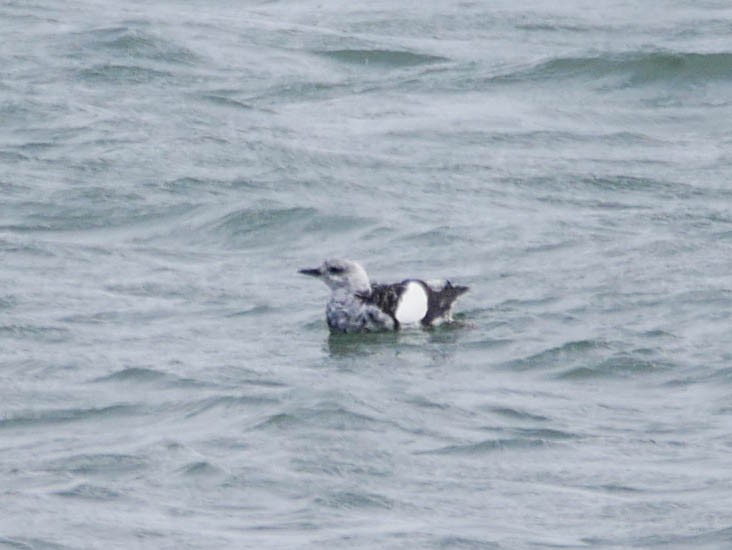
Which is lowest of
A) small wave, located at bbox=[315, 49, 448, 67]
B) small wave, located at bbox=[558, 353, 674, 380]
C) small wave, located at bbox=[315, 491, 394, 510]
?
small wave, located at bbox=[315, 491, 394, 510]

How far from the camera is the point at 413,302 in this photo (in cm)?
1414

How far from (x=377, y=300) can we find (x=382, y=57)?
8903 mm

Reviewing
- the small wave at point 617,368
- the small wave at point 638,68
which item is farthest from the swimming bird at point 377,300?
the small wave at point 638,68

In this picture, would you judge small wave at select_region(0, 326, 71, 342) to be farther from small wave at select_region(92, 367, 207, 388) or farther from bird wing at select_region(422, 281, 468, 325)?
bird wing at select_region(422, 281, 468, 325)

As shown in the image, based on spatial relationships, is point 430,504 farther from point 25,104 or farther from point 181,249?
point 25,104

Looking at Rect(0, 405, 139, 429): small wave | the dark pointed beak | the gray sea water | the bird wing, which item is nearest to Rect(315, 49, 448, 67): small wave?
the gray sea water

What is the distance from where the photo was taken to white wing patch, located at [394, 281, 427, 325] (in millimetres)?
14102

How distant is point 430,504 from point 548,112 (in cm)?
1084

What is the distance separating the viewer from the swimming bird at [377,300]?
46.3 ft

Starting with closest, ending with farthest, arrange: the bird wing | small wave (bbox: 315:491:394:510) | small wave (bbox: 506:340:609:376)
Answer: small wave (bbox: 315:491:394:510), small wave (bbox: 506:340:609:376), the bird wing

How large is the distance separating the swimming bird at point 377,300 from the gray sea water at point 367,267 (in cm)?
14

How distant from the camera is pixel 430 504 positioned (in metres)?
10.5

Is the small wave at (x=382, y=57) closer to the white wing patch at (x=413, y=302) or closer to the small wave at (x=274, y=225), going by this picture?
the small wave at (x=274, y=225)

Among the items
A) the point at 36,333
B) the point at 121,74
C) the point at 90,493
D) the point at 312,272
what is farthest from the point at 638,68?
the point at 90,493
